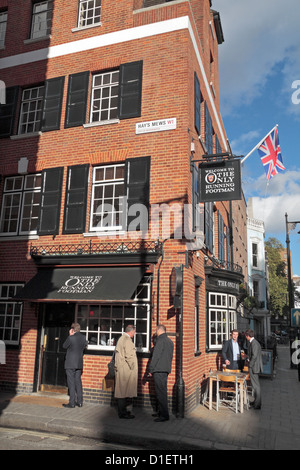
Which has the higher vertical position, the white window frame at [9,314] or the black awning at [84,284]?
the black awning at [84,284]

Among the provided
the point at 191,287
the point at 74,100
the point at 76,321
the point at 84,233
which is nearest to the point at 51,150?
the point at 74,100

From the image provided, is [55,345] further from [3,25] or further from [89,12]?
[3,25]

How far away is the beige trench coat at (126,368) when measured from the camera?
293 inches

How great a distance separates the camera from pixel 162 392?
7.33m

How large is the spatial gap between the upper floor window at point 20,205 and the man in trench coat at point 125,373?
470 cm

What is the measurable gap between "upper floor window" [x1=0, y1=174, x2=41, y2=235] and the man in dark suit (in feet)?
12.1

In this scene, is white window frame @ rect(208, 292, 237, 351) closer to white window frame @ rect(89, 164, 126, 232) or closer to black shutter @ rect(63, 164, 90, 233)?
white window frame @ rect(89, 164, 126, 232)

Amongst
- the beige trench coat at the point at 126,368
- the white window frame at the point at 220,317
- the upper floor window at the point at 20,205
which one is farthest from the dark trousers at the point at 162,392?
the upper floor window at the point at 20,205

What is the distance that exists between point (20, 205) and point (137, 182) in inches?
151

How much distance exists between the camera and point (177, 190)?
9.01 meters

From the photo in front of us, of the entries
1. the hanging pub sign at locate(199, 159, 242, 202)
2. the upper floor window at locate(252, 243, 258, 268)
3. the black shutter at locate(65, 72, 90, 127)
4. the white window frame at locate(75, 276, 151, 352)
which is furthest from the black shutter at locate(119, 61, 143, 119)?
the upper floor window at locate(252, 243, 258, 268)

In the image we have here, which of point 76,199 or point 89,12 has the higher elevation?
point 89,12

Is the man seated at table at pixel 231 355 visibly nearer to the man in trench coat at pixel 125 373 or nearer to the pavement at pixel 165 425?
the pavement at pixel 165 425

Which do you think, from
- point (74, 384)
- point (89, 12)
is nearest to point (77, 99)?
point (89, 12)
